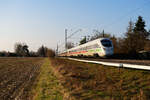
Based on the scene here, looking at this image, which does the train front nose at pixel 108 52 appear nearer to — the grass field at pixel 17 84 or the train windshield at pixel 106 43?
the train windshield at pixel 106 43

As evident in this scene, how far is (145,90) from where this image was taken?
6402mm

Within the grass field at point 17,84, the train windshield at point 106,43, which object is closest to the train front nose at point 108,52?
the train windshield at point 106,43

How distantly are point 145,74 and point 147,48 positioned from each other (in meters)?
26.3

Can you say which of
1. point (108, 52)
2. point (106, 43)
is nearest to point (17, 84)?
point (108, 52)

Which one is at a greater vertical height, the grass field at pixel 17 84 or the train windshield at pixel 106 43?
the train windshield at pixel 106 43

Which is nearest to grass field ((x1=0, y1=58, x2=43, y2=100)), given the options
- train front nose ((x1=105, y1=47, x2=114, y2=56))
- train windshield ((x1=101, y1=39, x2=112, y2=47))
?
train front nose ((x1=105, y1=47, x2=114, y2=56))

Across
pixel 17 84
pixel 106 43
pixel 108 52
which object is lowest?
pixel 17 84

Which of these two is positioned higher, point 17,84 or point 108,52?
point 108,52

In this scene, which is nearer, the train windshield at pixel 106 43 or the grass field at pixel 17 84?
the grass field at pixel 17 84

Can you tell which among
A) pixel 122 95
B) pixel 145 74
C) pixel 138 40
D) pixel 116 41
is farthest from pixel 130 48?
pixel 122 95

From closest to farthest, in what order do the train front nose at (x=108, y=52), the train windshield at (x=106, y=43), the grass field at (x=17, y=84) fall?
the grass field at (x=17, y=84) < the train front nose at (x=108, y=52) < the train windshield at (x=106, y=43)

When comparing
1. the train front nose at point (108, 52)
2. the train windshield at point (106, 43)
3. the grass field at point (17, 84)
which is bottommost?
the grass field at point (17, 84)

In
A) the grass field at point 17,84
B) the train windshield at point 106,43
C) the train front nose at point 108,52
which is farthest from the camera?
the train windshield at point 106,43

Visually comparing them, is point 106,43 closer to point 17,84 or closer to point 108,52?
point 108,52
